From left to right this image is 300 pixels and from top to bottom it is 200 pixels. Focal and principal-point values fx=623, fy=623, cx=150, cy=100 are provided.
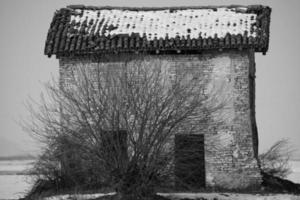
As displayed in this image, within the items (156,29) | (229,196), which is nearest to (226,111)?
(229,196)

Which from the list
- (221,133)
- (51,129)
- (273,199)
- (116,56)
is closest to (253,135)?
(221,133)

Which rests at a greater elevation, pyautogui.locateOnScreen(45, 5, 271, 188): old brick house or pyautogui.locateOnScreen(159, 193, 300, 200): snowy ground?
pyautogui.locateOnScreen(45, 5, 271, 188): old brick house

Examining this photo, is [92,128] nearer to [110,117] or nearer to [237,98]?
[110,117]

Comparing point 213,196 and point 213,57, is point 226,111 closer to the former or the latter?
point 213,57

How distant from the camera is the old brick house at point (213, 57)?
19.5 m

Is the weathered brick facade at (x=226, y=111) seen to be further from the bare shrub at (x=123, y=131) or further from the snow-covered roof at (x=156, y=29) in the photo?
the bare shrub at (x=123, y=131)

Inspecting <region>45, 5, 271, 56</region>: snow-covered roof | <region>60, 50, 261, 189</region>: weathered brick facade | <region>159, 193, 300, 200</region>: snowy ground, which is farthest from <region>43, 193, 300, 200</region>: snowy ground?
<region>45, 5, 271, 56</region>: snow-covered roof

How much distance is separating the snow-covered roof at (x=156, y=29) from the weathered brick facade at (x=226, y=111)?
1.15ft

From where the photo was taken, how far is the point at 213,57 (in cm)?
1978

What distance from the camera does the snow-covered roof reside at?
19.6 meters

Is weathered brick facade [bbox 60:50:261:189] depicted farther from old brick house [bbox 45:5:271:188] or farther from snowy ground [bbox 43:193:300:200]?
snowy ground [bbox 43:193:300:200]

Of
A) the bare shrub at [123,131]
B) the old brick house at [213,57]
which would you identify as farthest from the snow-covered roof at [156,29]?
the bare shrub at [123,131]

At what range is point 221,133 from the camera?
19.6m

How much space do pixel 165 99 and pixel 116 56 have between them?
174 inches
